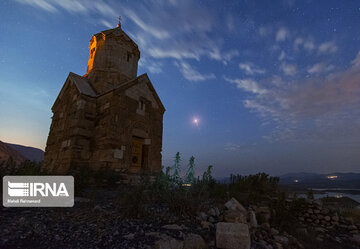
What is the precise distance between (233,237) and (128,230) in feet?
5.62

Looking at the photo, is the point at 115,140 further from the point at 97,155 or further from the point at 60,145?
the point at 60,145

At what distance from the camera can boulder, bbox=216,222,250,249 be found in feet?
9.67

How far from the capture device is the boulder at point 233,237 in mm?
2947

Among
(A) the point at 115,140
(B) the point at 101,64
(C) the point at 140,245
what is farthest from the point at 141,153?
(C) the point at 140,245

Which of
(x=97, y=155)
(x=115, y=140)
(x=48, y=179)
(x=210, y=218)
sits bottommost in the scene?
(x=210, y=218)

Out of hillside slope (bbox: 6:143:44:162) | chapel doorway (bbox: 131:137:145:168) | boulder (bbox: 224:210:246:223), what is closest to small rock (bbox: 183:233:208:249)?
boulder (bbox: 224:210:246:223)

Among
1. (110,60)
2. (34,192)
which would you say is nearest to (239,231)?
(34,192)

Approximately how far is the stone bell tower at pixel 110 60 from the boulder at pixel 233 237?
1111 cm

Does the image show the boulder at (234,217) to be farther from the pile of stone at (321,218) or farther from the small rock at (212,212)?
the pile of stone at (321,218)

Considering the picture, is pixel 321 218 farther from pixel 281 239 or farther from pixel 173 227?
pixel 173 227

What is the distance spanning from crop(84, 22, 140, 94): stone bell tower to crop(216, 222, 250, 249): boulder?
36.4ft

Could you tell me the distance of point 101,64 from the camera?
12.6m

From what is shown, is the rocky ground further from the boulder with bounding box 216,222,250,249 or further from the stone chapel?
the stone chapel

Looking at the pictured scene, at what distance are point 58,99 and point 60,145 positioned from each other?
12.7ft
